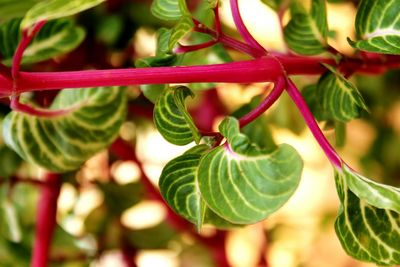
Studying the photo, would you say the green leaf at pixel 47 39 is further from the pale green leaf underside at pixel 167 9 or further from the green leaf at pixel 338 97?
the green leaf at pixel 338 97

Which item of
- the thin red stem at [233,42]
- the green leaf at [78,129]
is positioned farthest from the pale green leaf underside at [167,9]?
the green leaf at [78,129]

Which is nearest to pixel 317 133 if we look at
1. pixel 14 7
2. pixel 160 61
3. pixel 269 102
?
pixel 269 102

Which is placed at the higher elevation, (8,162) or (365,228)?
(365,228)

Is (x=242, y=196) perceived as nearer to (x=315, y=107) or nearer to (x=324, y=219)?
(x=315, y=107)

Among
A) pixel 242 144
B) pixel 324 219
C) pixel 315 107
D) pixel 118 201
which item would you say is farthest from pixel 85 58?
pixel 324 219

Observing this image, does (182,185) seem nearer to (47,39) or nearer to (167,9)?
(167,9)

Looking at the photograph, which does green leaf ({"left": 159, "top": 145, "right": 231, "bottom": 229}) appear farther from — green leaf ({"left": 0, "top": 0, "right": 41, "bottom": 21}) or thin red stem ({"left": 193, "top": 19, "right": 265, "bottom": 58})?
green leaf ({"left": 0, "top": 0, "right": 41, "bottom": 21})

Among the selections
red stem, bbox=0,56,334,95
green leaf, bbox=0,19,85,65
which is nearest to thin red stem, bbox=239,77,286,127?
red stem, bbox=0,56,334,95
